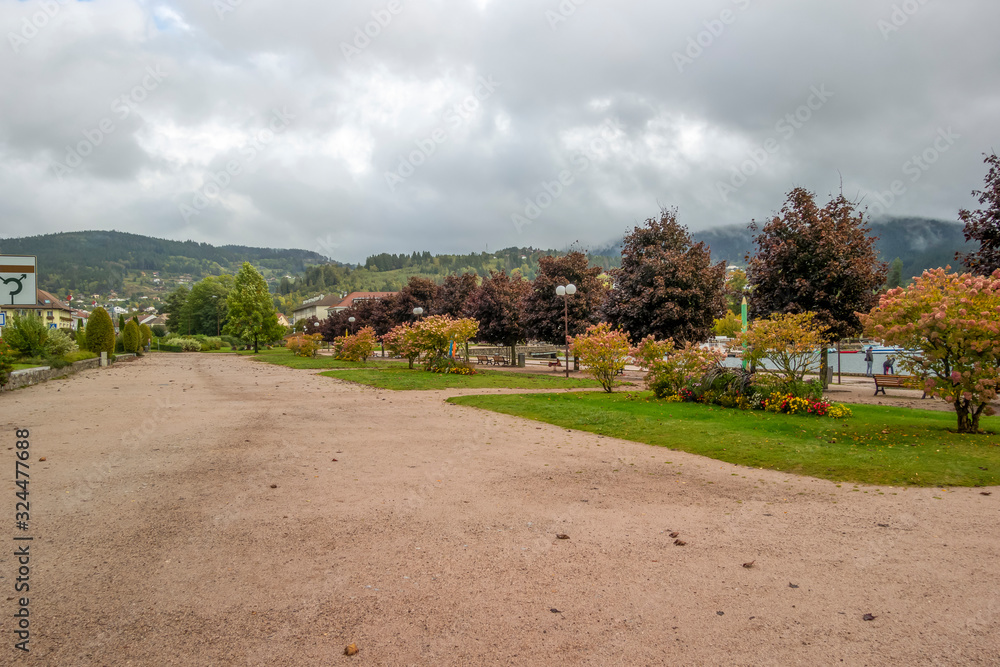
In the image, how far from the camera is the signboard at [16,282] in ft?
54.2

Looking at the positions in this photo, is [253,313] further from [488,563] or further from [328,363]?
[488,563]

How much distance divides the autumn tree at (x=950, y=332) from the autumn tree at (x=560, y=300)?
18.1m

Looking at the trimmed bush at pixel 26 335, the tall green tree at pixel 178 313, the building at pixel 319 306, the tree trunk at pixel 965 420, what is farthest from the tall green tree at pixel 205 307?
the tree trunk at pixel 965 420

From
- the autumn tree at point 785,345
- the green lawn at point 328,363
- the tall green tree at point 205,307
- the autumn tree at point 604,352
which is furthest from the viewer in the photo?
the tall green tree at point 205,307

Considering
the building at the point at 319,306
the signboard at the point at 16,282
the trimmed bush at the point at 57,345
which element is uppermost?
the building at the point at 319,306

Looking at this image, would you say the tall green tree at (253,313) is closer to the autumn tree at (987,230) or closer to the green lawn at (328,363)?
the green lawn at (328,363)

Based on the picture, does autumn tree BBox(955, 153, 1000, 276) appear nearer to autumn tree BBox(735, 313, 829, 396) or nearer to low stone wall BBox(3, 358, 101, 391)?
autumn tree BBox(735, 313, 829, 396)

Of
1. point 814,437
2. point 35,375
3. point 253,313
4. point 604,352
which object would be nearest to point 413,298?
point 253,313

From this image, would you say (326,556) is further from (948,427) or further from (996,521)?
(948,427)

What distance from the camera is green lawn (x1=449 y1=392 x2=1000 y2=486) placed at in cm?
682

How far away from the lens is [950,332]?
27.9 feet

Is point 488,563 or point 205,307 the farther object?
point 205,307

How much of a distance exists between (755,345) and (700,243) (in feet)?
36.8

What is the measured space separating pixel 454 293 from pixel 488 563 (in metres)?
38.0
